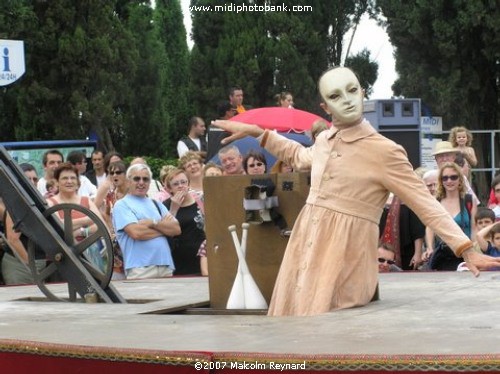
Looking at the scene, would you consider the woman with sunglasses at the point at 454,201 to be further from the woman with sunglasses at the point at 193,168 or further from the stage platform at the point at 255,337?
the stage platform at the point at 255,337

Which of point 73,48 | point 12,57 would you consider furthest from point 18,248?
point 73,48

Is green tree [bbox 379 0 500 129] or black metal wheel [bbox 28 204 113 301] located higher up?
green tree [bbox 379 0 500 129]

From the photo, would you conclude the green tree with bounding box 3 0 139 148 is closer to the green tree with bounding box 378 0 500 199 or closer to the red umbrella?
the green tree with bounding box 378 0 500 199

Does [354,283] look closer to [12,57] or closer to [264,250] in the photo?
[264,250]

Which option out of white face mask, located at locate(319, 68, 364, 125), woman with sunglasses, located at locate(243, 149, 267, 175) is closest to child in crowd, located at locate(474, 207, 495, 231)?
woman with sunglasses, located at locate(243, 149, 267, 175)

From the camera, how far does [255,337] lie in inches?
191

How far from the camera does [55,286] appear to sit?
26.8 ft

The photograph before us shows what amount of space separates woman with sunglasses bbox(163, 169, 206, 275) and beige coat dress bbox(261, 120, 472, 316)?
3.10 m

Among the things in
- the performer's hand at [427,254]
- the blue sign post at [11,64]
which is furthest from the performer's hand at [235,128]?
the blue sign post at [11,64]

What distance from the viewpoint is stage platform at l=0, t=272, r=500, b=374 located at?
13.9 feet

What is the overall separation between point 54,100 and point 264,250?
20.9m

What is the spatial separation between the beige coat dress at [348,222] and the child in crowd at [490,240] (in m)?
2.73

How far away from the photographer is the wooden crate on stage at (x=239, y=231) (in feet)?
21.0

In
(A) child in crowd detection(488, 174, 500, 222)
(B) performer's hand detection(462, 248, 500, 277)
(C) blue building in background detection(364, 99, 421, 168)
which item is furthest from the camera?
(C) blue building in background detection(364, 99, 421, 168)
